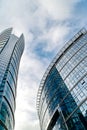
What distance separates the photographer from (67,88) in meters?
43.9

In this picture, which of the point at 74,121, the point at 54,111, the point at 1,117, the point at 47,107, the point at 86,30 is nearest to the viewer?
the point at 1,117

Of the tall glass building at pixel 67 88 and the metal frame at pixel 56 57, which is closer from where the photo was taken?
the tall glass building at pixel 67 88

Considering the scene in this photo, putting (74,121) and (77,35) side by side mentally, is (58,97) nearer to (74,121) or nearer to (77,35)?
(74,121)

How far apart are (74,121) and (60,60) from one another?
24165 millimetres

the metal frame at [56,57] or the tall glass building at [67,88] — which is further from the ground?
the metal frame at [56,57]

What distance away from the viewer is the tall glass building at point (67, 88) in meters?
36.4

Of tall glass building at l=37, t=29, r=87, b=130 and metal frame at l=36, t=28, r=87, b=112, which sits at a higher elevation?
metal frame at l=36, t=28, r=87, b=112

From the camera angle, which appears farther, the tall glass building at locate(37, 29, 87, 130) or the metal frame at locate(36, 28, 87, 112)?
the metal frame at locate(36, 28, 87, 112)

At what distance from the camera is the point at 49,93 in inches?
2039

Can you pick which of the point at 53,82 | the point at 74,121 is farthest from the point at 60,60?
the point at 74,121

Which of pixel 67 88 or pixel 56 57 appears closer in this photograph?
pixel 67 88

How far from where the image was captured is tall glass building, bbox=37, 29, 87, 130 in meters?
36.4

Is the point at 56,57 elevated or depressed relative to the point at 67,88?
elevated

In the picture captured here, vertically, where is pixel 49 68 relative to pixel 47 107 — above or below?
above
